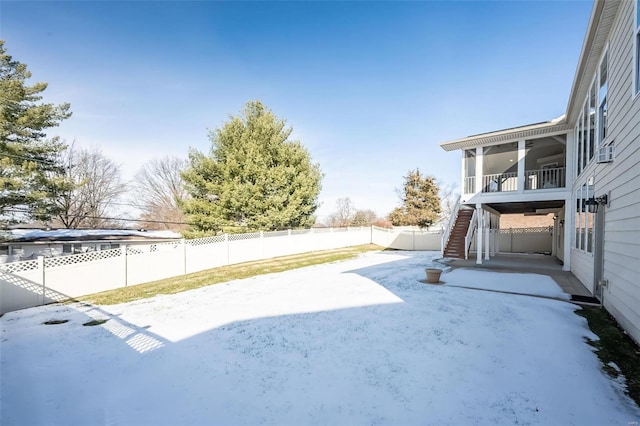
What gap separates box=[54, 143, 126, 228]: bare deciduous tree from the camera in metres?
25.5

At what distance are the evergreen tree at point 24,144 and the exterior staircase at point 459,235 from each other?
1828 cm

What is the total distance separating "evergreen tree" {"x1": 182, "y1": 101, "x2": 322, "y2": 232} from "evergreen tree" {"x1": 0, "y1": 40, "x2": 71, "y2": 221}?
6.16 meters

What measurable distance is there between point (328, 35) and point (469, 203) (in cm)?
1082

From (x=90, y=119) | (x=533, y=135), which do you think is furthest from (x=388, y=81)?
(x=90, y=119)

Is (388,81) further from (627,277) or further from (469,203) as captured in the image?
(627,277)

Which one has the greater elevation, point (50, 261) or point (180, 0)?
point (180, 0)

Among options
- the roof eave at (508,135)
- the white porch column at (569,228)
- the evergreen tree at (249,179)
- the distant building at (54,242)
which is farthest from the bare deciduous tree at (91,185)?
the white porch column at (569,228)

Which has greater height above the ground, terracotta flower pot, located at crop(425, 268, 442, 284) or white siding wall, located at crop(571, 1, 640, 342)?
white siding wall, located at crop(571, 1, 640, 342)

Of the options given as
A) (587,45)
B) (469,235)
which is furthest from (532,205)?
(587,45)

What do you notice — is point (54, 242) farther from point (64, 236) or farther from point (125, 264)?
point (125, 264)

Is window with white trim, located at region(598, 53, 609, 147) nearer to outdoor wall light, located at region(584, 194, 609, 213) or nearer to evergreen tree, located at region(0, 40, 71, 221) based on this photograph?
outdoor wall light, located at region(584, 194, 609, 213)

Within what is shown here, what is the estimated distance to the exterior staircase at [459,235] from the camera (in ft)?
43.0

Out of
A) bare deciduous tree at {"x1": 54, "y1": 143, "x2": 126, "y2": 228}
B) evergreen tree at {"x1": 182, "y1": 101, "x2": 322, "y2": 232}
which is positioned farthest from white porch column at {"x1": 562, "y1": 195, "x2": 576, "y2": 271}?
bare deciduous tree at {"x1": 54, "y1": 143, "x2": 126, "y2": 228}

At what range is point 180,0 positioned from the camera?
10.5 m
